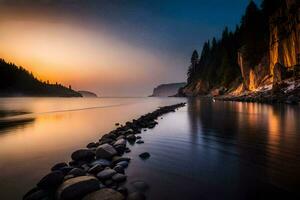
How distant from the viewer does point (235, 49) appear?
88.9 meters

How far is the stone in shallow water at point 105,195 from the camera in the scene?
15.2 feet

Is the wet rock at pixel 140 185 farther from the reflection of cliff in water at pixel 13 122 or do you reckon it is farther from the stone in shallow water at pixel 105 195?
the reflection of cliff in water at pixel 13 122

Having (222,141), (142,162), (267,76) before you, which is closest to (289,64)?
(267,76)

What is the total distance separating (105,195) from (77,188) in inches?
31.1

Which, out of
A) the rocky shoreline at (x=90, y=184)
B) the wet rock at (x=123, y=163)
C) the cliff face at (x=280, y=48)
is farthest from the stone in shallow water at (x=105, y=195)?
the cliff face at (x=280, y=48)

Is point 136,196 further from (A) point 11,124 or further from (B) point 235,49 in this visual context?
(B) point 235,49

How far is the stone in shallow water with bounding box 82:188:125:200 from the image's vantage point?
4629mm

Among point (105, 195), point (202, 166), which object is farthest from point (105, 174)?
point (202, 166)

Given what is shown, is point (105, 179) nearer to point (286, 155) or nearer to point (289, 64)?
point (286, 155)

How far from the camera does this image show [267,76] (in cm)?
5453

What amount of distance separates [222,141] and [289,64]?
162 feet

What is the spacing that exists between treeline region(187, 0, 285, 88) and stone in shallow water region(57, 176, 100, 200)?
216 feet

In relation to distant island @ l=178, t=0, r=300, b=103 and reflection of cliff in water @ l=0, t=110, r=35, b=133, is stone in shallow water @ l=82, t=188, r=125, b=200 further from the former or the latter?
distant island @ l=178, t=0, r=300, b=103

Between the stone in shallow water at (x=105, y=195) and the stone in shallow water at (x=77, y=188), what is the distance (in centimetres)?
26
